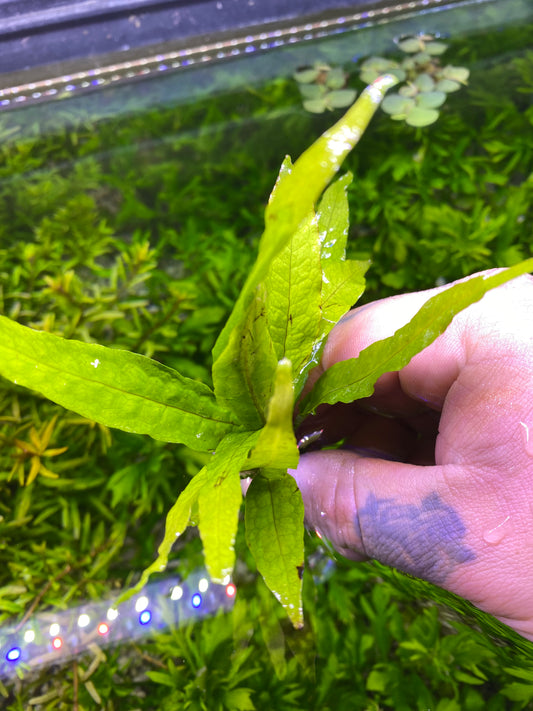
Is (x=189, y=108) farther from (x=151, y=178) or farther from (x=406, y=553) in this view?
(x=406, y=553)

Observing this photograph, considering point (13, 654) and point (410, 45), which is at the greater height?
point (410, 45)

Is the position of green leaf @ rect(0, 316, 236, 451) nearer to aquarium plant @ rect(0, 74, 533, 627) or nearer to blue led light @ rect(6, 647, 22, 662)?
aquarium plant @ rect(0, 74, 533, 627)

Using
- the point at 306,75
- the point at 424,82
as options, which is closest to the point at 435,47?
the point at 424,82

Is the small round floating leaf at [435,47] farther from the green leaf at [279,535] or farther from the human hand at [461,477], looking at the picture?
the green leaf at [279,535]

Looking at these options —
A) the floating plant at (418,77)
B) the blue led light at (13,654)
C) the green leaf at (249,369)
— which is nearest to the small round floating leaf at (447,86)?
the floating plant at (418,77)

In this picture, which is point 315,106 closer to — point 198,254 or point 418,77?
point 418,77

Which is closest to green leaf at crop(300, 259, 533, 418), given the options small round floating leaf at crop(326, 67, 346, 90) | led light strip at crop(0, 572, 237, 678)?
led light strip at crop(0, 572, 237, 678)

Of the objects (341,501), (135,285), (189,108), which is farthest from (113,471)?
(189,108)
